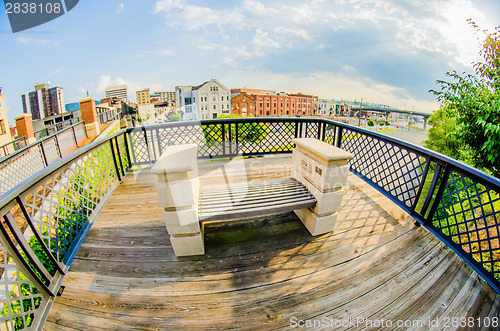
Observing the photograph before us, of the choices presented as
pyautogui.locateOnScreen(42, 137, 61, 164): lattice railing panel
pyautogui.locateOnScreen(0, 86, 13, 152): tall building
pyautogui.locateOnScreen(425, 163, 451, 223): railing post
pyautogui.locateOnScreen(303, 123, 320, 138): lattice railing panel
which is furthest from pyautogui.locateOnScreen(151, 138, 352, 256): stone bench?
pyautogui.locateOnScreen(0, 86, 13, 152): tall building

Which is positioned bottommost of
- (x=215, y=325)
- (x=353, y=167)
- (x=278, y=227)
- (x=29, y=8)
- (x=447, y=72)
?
(x=215, y=325)

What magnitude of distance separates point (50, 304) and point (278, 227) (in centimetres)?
217

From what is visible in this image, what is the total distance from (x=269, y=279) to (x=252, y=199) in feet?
2.56

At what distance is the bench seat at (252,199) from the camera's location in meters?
2.11

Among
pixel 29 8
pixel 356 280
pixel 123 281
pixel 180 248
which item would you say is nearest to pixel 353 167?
pixel 356 280

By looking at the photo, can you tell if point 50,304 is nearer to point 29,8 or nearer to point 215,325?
point 215,325

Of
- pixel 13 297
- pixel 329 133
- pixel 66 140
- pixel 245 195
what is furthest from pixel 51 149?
pixel 329 133

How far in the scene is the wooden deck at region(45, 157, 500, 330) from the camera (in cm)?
162

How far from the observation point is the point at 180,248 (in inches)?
83.7

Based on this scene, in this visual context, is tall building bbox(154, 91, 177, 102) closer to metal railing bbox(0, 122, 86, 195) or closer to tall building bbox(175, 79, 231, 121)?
tall building bbox(175, 79, 231, 121)

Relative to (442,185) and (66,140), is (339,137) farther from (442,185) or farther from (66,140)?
(66,140)

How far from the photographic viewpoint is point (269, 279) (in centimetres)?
Result: 190

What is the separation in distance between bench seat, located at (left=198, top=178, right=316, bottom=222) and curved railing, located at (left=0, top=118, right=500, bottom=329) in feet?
4.20
